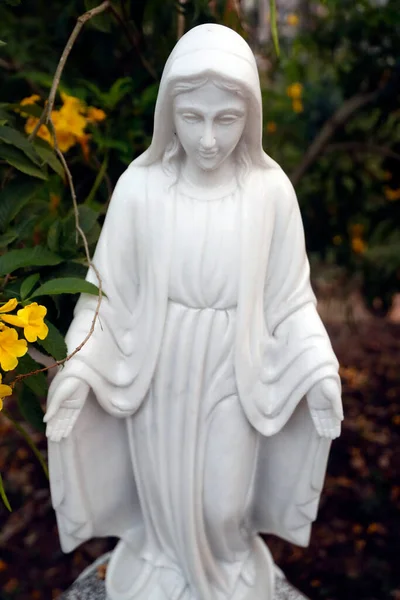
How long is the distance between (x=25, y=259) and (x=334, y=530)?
6.95 ft

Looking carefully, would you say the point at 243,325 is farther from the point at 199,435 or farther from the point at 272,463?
the point at 272,463

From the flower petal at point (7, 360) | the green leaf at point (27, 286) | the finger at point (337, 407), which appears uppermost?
the green leaf at point (27, 286)

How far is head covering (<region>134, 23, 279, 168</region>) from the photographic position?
4.19 ft

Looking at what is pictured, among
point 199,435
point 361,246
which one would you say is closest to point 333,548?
point 361,246

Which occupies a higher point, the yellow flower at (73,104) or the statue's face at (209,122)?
the yellow flower at (73,104)

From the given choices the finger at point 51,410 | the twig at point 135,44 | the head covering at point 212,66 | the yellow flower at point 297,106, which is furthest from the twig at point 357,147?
the finger at point 51,410

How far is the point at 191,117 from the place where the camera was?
134 cm

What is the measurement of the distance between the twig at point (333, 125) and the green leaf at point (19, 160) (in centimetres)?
125

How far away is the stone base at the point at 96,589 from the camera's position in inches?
72.3

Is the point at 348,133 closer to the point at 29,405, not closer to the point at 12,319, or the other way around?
the point at 29,405

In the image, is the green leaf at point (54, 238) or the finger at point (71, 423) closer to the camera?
the finger at point (71, 423)

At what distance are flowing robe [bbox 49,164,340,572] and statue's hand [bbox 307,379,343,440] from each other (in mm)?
18

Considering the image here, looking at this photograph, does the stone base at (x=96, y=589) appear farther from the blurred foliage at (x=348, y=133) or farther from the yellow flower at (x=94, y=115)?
the blurred foliage at (x=348, y=133)

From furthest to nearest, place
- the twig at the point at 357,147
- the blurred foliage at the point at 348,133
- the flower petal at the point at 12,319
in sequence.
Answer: the twig at the point at 357,147, the blurred foliage at the point at 348,133, the flower petal at the point at 12,319
